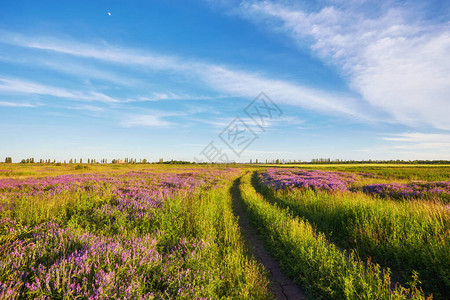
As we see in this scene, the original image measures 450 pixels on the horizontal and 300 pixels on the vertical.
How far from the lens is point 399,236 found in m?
5.46

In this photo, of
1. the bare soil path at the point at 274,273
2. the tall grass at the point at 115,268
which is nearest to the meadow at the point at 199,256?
the tall grass at the point at 115,268

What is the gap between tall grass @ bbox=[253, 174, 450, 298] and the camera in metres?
4.31

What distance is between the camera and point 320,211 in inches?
349

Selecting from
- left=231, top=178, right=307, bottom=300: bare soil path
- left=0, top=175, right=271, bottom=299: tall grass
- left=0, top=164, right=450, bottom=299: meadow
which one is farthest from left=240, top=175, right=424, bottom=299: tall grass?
left=0, top=175, right=271, bottom=299: tall grass

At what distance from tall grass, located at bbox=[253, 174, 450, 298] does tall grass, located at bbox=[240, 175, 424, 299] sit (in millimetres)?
565

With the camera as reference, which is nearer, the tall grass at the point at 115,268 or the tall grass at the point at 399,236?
the tall grass at the point at 115,268

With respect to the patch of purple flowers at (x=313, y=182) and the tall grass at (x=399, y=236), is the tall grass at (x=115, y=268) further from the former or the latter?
the patch of purple flowers at (x=313, y=182)

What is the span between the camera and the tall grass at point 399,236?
431cm

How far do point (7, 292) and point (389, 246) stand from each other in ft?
26.1

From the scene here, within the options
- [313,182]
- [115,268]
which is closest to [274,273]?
[115,268]

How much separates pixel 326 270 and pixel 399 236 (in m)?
3.28

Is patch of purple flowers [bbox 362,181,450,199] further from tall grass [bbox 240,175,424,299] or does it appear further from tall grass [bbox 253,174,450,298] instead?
tall grass [bbox 240,175,424,299]

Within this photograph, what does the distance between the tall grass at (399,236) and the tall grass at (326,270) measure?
0.56 meters

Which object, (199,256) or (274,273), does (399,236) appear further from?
(199,256)
